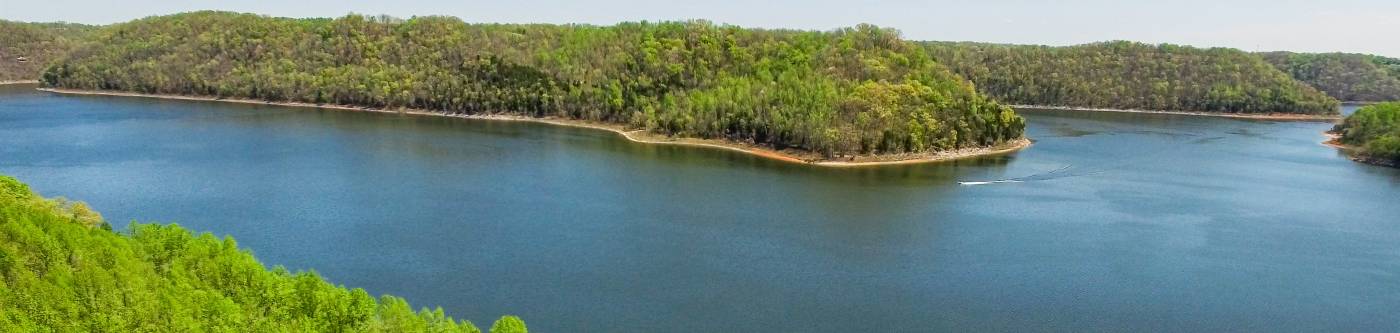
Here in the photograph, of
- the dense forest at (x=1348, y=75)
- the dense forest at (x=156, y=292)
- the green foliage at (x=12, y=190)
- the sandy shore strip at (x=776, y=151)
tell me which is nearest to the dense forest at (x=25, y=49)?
the sandy shore strip at (x=776, y=151)

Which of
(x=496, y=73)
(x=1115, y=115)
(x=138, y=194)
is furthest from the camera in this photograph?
(x=1115, y=115)

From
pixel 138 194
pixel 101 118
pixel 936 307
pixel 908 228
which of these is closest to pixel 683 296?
pixel 936 307

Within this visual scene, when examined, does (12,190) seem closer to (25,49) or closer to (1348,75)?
(25,49)

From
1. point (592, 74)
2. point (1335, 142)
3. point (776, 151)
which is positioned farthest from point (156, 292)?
point (1335, 142)

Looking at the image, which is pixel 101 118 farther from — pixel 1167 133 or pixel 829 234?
pixel 1167 133

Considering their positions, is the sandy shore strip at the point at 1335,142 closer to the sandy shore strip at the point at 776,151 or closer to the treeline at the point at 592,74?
the sandy shore strip at the point at 776,151

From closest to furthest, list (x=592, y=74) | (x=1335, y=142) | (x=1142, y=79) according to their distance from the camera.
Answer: (x=1335, y=142)
(x=592, y=74)
(x=1142, y=79)
